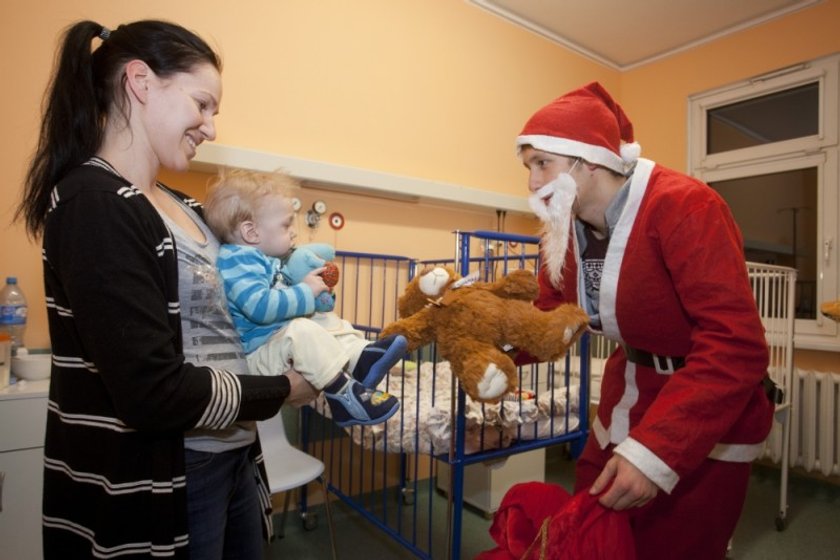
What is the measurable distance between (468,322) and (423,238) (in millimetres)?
2177

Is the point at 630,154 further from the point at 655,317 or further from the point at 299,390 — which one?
the point at 299,390

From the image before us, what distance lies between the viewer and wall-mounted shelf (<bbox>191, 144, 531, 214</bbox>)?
2357mm

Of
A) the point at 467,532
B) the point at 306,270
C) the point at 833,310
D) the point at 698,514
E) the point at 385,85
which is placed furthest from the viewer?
the point at 385,85

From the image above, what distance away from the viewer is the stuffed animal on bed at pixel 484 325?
1.04 meters

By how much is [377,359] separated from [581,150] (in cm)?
73

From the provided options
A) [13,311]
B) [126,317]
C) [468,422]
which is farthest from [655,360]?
[13,311]

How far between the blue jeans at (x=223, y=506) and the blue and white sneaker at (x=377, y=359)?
0.30m

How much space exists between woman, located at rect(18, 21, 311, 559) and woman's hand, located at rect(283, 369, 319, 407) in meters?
0.01

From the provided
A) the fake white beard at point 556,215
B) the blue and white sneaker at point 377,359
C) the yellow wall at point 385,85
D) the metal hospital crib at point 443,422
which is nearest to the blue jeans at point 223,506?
the blue and white sneaker at point 377,359

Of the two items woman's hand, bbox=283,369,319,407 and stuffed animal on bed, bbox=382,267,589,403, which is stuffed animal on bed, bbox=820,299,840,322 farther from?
woman's hand, bbox=283,369,319,407

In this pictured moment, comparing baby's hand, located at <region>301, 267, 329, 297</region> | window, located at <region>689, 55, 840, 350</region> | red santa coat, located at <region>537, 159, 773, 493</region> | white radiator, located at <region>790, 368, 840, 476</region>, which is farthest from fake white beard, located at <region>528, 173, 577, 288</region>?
window, located at <region>689, 55, 840, 350</region>

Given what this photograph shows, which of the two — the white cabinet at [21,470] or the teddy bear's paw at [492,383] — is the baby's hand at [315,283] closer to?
the teddy bear's paw at [492,383]

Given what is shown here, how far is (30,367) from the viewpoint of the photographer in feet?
6.34

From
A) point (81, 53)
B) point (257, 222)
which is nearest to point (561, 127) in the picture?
point (257, 222)
